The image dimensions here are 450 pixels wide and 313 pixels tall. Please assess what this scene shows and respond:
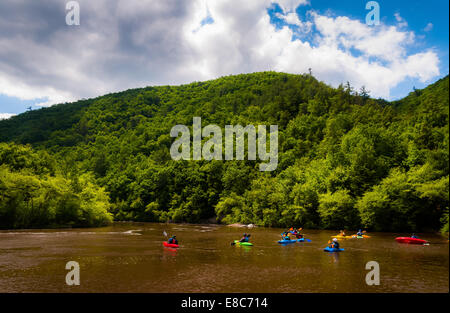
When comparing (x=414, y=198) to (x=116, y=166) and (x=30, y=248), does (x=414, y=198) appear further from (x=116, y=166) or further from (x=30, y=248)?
(x=116, y=166)

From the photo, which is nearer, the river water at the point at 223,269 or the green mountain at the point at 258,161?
the river water at the point at 223,269

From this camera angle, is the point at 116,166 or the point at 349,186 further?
the point at 116,166

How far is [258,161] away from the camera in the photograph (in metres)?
98.4

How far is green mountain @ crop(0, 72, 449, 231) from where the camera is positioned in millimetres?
50781

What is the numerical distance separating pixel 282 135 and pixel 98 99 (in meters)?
115

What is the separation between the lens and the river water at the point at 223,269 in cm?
1905

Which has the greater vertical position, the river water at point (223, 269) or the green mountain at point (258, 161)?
the green mountain at point (258, 161)

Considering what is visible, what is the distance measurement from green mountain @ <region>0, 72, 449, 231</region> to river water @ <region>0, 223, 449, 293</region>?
29.7ft

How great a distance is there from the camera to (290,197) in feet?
225

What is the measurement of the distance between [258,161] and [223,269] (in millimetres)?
74791

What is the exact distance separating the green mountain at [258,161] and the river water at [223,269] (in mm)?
9066

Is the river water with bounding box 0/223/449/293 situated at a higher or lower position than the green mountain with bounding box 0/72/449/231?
lower

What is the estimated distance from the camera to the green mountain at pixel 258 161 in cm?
5078
